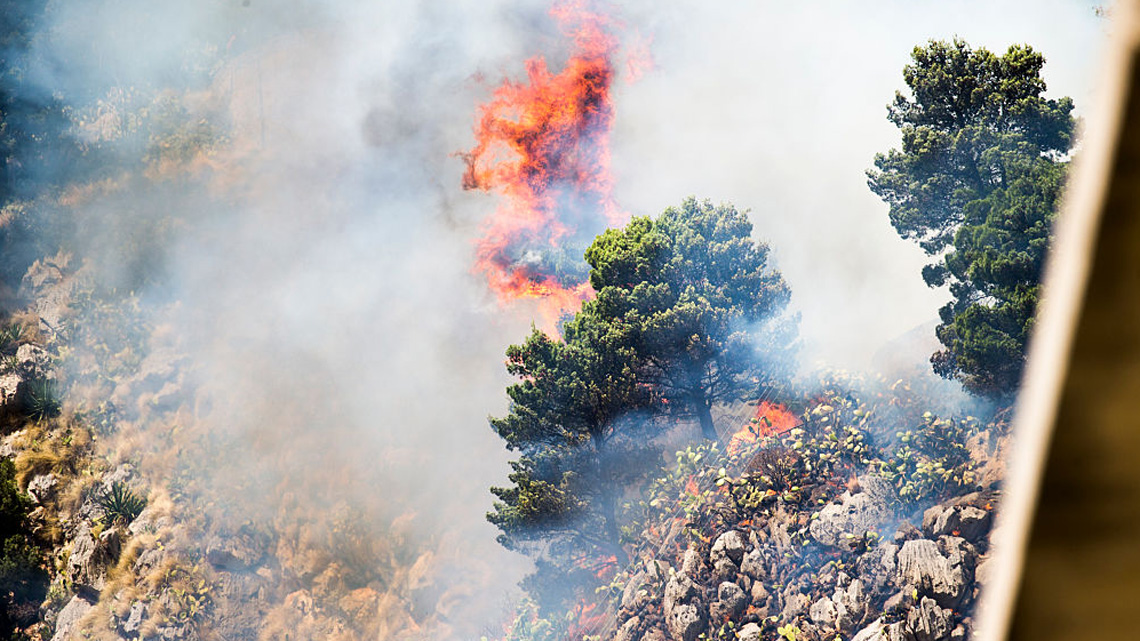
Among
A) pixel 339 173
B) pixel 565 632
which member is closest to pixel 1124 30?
pixel 565 632

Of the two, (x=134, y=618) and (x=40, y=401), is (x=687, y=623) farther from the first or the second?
(x=40, y=401)

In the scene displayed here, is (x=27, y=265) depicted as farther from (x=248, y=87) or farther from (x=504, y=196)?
(x=504, y=196)

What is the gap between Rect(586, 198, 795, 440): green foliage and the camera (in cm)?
1980

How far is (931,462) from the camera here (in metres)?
16.5

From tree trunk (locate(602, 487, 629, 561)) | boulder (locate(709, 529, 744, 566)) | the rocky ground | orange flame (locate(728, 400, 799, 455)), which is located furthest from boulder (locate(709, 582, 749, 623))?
tree trunk (locate(602, 487, 629, 561))

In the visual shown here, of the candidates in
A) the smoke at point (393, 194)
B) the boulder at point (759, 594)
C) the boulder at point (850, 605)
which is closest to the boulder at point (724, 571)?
the boulder at point (759, 594)

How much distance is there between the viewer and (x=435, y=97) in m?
36.2

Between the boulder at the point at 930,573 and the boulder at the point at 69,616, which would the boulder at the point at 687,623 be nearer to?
the boulder at the point at 930,573

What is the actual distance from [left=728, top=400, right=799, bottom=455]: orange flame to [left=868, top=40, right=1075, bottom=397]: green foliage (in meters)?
3.66

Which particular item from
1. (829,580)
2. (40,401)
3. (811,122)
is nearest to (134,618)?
(40,401)

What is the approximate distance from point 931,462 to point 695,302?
6.52 meters

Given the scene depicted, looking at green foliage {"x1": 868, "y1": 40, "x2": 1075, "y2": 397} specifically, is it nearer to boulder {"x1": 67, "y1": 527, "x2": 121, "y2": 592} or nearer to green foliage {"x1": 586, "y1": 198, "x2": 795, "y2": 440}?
green foliage {"x1": 586, "y1": 198, "x2": 795, "y2": 440}

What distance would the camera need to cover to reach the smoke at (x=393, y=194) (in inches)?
1057

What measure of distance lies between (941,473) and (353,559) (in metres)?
17.9
